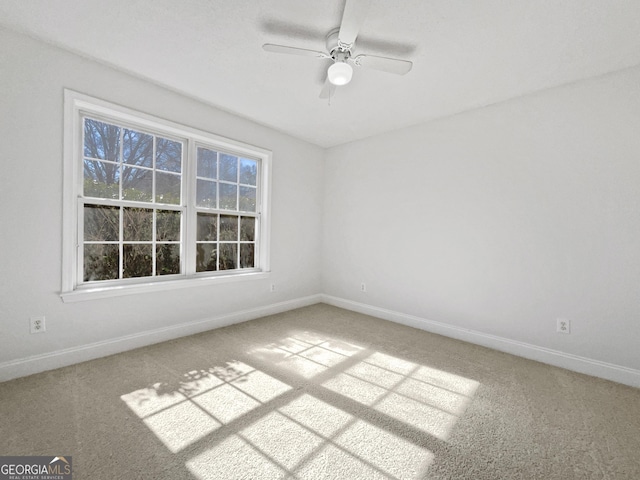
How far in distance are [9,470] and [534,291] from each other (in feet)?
12.9

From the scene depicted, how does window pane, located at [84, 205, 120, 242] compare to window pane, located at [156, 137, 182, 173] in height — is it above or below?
below

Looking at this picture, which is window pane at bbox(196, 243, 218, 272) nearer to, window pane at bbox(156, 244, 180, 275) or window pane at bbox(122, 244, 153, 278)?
window pane at bbox(156, 244, 180, 275)

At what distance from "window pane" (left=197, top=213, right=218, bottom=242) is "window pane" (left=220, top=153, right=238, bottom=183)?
1.74 ft

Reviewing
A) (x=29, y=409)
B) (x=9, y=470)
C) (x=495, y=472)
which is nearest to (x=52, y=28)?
(x=29, y=409)

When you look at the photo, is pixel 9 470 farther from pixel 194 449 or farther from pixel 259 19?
pixel 259 19

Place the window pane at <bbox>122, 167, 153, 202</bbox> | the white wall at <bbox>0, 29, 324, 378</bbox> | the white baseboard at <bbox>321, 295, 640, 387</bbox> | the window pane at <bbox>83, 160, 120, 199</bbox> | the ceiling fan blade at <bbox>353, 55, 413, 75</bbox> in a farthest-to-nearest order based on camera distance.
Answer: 1. the window pane at <bbox>122, 167, 153, 202</bbox>
2. the window pane at <bbox>83, 160, 120, 199</bbox>
3. the white baseboard at <bbox>321, 295, 640, 387</bbox>
4. the white wall at <bbox>0, 29, 324, 378</bbox>
5. the ceiling fan blade at <bbox>353, 55, 413, 75</bbox>

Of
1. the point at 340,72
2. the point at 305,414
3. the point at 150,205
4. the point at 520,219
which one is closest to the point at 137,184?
the point at 150,205

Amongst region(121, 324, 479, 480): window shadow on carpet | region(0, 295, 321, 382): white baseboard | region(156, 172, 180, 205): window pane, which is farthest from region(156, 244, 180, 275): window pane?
region(121, 324, 479, 480): window shadow on carpet

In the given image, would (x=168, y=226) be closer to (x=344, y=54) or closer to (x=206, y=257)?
(x=206, y=257)

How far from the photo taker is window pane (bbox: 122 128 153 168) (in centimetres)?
279

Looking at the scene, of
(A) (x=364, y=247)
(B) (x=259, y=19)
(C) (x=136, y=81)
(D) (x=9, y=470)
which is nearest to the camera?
(D) (x=9, y=470)

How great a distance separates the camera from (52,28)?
209 cm

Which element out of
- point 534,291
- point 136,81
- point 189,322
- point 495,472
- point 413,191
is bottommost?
point 495,472

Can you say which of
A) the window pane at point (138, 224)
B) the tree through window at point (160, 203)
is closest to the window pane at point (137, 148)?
the tree through window at point (160, 203)
